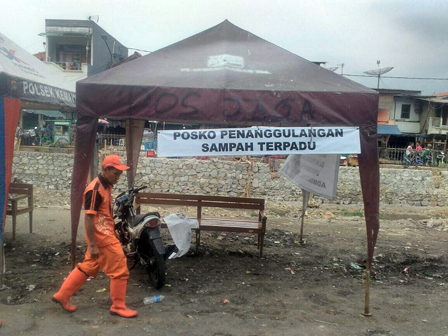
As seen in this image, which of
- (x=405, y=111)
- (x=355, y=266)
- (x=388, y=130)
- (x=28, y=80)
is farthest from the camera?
(x=405, y=111)

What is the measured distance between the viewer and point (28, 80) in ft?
16.2

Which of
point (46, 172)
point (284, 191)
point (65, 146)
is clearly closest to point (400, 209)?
point (284, 191)

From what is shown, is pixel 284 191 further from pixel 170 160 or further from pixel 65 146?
pixel 65 146

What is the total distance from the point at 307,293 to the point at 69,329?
9.33 ft

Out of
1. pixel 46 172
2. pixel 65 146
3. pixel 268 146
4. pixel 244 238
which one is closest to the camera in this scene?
pixel 268 146

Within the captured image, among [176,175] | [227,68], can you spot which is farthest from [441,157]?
[227,68]

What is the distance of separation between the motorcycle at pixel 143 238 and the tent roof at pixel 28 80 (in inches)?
72.4

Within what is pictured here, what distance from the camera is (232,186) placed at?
1458 cm

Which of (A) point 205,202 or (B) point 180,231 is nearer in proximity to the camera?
(B) point 180,231

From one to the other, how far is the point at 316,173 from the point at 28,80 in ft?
15.2

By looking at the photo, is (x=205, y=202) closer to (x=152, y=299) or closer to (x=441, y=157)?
(x=152, y=299)

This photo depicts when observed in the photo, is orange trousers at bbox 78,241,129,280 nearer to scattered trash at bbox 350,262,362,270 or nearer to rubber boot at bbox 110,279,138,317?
rubber boot at bbox 110,279,138,317

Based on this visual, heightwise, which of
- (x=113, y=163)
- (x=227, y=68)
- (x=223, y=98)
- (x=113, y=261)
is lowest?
(x=113, y=261)

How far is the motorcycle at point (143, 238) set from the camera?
4508 mm
